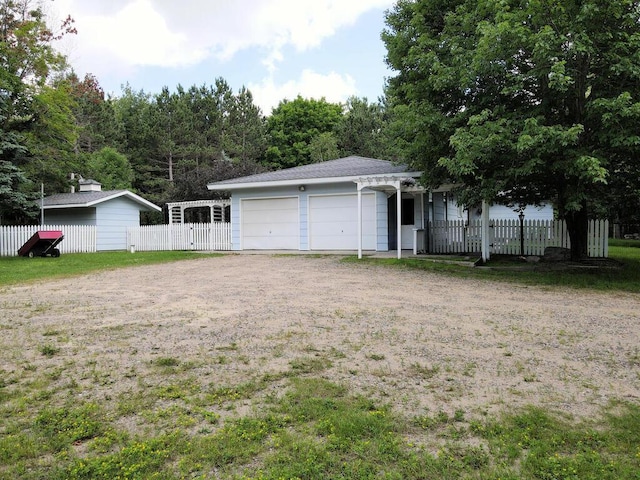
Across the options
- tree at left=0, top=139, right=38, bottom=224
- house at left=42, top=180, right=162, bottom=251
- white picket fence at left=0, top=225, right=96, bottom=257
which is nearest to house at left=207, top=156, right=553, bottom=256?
white picket fence at left=0, top=225, right=96, bottom=257

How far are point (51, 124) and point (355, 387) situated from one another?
873 inches

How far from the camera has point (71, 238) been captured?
60.1 ft

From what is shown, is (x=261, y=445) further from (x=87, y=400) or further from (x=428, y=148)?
(x=428, y=148)

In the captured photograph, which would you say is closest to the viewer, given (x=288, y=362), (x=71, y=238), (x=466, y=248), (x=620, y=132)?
(x=288, y=362)

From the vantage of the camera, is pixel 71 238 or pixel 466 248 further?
pixel 71 238

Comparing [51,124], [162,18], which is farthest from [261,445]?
[51,124]

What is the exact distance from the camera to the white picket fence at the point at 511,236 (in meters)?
13.4

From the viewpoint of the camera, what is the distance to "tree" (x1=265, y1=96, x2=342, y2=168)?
1462 inches

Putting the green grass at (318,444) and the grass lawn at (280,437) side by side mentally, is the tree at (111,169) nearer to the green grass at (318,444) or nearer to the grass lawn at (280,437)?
the grass lawn at (280,437)

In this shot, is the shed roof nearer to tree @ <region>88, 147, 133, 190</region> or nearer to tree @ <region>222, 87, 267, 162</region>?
tree @ <region>88, 147, 133, 190</region>

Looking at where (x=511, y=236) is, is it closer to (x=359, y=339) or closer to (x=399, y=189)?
(x=399, y=189)

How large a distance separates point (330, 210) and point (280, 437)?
13497 mm

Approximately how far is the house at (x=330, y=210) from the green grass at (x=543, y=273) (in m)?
2.58

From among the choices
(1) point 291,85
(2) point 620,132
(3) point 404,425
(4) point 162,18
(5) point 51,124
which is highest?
(1) point 291,85
